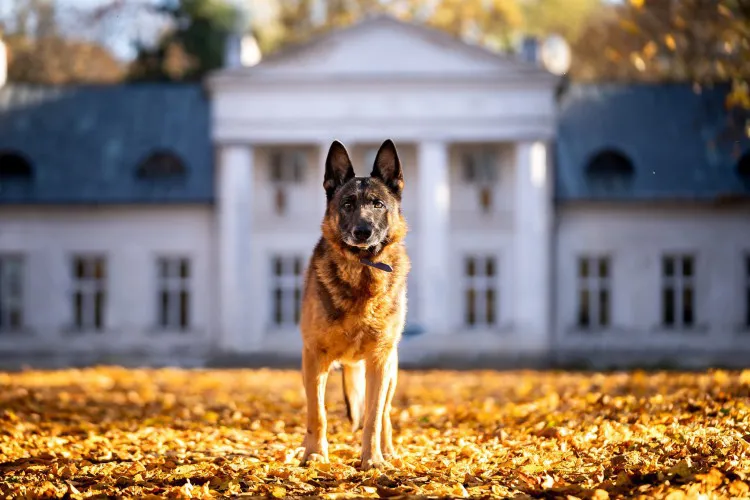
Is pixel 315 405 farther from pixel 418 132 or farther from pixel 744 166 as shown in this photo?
pixel 744 166

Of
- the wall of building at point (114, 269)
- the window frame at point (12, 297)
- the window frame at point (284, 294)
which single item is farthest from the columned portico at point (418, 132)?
the window frame at point (12, 297)

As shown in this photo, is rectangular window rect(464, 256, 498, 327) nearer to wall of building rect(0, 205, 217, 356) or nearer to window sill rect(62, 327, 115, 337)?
wall of building rect(0, 205, 217, 356)

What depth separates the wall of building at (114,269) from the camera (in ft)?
104

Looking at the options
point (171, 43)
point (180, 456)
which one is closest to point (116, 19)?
point (171, 43)

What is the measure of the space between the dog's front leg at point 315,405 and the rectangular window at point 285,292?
2315cm

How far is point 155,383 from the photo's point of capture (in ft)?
62.0

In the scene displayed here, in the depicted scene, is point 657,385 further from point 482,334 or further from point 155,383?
point 482,334

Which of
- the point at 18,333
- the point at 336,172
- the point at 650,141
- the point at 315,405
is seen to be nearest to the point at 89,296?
the point at 18,333

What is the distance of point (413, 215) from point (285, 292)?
424 cm

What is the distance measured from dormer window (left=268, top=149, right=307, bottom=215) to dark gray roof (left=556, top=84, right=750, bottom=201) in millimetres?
7360

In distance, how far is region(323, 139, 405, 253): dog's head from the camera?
24.6 ft

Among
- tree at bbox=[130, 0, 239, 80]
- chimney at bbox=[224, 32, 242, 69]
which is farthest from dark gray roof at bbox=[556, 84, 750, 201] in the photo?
tree at bbox=[130, 0, 239, 80]

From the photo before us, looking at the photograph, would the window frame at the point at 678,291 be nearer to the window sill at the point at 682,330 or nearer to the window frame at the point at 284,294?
the window sill at the point at 682,330

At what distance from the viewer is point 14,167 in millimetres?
32188
